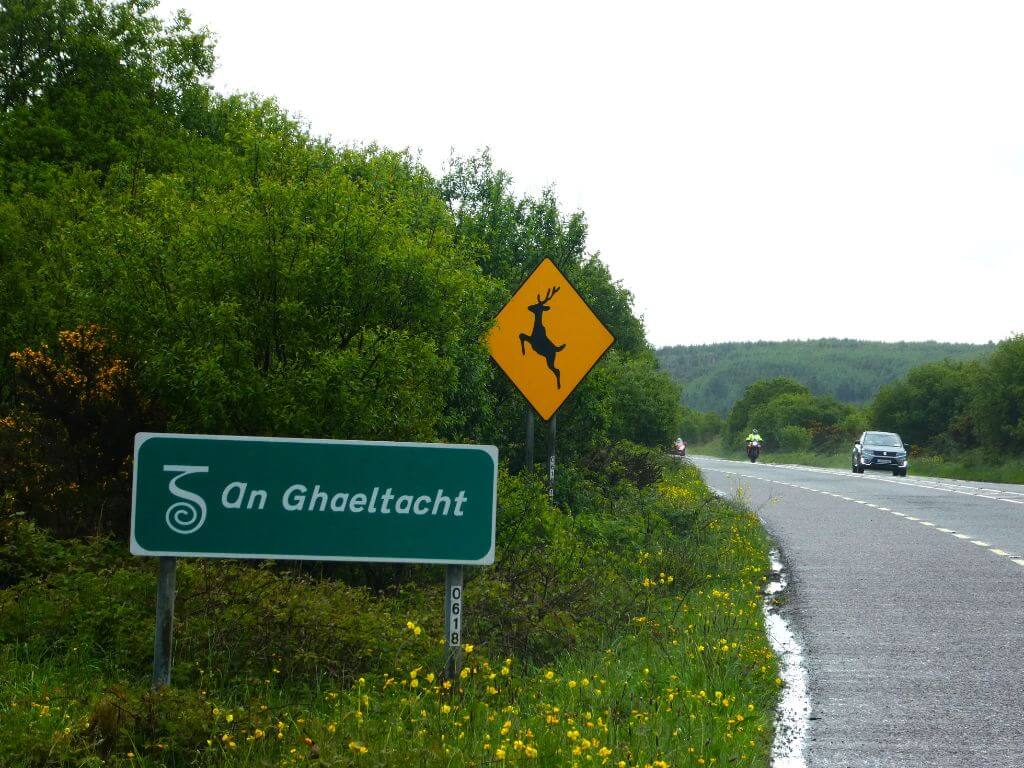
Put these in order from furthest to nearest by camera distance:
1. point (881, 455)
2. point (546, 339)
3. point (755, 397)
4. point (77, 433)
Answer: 1. point (755, 397)
2. point (881, 455)
3. point (546, 339)
4. point (77, 433)

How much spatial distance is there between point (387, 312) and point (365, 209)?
0.81 metres

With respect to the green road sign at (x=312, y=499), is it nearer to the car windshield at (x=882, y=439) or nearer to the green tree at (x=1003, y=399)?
the car windshield at (x=882, y=439)

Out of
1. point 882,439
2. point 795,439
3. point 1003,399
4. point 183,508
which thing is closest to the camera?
point 183,508

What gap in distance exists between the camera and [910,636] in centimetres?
915

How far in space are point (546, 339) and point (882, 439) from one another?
39.0m

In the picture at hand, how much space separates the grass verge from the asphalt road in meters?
0.45

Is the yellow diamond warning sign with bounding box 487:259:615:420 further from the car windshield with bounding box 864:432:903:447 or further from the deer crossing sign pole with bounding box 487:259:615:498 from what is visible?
the car windshield with bounding box 864:432:903:447

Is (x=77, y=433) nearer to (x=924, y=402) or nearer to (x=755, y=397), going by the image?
(x=924, y=402)

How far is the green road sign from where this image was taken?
18.6ft

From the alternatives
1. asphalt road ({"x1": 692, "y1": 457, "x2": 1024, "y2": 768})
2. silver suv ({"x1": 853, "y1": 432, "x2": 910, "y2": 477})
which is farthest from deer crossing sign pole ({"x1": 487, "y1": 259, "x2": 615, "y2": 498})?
silver suv ({"x1": 853, "y1": 432, "x2": 910, "y2": 477})

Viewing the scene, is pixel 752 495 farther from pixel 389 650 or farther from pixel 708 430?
pixel 708 430

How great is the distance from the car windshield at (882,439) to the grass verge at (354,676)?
4103 cm

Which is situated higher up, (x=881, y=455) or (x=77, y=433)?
(x=881, y=455)

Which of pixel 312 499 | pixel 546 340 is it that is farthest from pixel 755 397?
pixel 312 499
